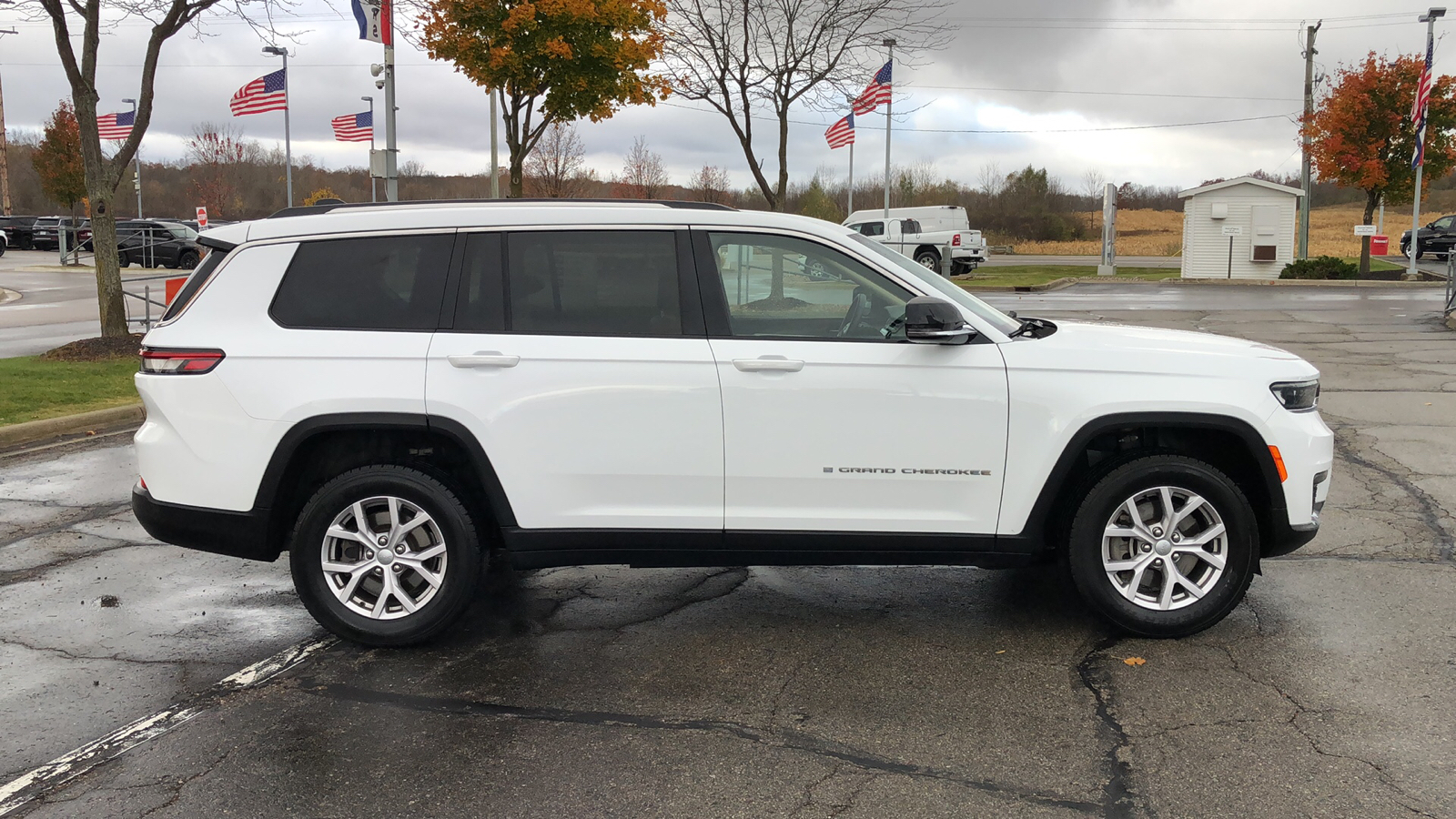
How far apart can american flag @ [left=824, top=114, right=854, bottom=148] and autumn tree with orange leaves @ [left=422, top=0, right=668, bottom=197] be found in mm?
9100

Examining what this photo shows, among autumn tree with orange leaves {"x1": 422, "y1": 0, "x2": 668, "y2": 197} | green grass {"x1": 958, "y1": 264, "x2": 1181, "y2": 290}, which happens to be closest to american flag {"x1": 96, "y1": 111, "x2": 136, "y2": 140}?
autumn tree with orange leaves {"x1": 422, "y1": 0, "x2": 668, "y2": 197}

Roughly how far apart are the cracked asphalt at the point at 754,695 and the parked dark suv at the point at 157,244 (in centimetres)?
3588

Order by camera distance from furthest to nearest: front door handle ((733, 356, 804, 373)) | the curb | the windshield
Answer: the curb, the windshield, front door handle ((733, 356, 804, 373))

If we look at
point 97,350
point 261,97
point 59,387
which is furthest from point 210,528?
point 261,97

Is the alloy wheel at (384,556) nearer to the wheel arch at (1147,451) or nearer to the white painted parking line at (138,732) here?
the white painted parking line at (138,732)

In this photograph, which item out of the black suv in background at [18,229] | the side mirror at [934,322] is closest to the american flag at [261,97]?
the black suv in background at [18,229]

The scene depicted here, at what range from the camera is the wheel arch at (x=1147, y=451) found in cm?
454

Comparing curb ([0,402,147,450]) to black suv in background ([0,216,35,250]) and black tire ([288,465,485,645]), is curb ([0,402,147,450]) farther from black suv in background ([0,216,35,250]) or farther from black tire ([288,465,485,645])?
black suv in background ([0,216,35,250])

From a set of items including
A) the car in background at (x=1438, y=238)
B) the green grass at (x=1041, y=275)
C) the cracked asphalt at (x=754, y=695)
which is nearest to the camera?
the cracked asphalt at (x=754, y=695)

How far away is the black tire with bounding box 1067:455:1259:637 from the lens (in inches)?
181

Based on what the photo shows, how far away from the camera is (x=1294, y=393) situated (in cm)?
464

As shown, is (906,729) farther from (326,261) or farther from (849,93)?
(849,93)

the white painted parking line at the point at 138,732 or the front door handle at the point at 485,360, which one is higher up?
the front door handle at the point at 485,360

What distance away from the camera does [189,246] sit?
3900 cm
